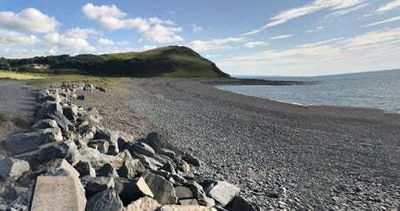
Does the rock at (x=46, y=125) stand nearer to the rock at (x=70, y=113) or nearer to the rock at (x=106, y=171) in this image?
the rock at (x=70, y=113)

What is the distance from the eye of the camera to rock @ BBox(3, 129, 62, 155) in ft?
52.2

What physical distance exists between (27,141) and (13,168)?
3890 mm

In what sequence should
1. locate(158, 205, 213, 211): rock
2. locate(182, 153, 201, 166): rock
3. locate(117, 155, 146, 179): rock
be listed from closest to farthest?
locate(158, 205, 213, 211): rock, locate(117, 155, 146, 179): rock, locate(182, 153, 201, 166): rock

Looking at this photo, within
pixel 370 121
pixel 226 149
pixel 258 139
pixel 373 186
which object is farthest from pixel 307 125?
pixel 373 186

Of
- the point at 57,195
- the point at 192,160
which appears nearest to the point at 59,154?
the point at 57,195

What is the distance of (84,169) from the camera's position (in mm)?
13102

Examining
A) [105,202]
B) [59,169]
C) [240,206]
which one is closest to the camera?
[105,202]

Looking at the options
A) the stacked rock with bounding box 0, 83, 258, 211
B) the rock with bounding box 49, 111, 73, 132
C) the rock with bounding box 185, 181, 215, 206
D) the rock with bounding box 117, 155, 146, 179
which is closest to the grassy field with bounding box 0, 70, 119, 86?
the rock with bounding box 49, 111, 73, 132

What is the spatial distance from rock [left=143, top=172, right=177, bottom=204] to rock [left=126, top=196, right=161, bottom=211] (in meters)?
0.71

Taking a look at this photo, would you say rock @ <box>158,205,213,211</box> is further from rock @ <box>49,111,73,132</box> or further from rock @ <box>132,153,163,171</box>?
rock @ <box>49,111,73,132</box>

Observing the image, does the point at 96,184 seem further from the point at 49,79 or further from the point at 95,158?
the point at 49,79

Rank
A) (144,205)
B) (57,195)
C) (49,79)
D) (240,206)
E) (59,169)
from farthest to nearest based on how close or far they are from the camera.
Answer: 1. (49,79)
2. (240,206)
3. (59,169)
4. (144,205)
5. (57,195)

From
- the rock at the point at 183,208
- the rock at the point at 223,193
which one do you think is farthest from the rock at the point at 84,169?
the rock at the point at 223,193

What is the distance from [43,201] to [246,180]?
33.7 feet
